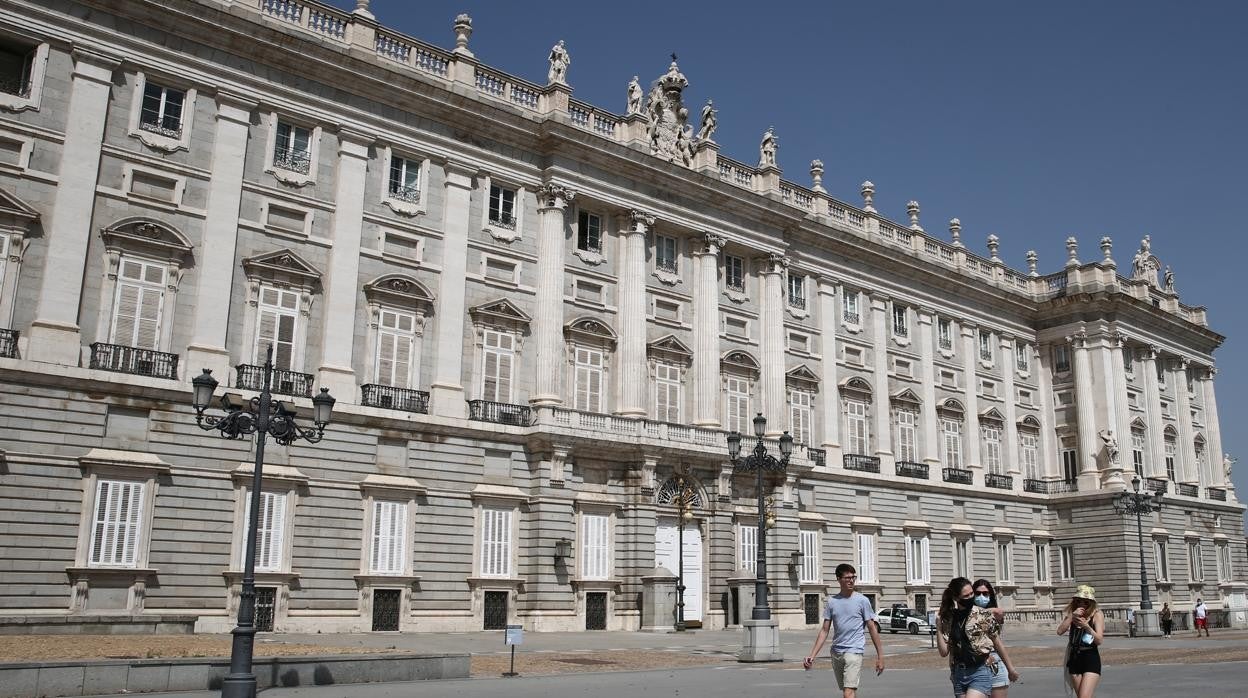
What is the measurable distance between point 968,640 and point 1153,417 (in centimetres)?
5305

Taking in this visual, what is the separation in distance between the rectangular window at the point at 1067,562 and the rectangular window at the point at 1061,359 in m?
9.10

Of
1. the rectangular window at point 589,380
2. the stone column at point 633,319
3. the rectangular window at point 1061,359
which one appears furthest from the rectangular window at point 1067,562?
the rectangular window at point 589,380

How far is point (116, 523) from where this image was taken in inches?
997

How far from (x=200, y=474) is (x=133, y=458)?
5.55ft

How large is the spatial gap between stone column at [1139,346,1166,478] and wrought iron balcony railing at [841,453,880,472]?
19.3 meters

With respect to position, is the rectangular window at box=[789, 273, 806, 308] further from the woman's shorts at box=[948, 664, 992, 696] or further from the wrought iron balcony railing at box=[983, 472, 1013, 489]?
the woman's shorts at box=[948, 664, 992, 696]

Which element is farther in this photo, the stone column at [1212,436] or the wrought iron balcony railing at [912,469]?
the stone column at [1212,436]

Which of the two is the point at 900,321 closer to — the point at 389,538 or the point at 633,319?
the point at 633,319

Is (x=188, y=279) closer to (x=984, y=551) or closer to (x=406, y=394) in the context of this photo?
(x=406, y=394)

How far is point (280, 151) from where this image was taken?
99.0ft

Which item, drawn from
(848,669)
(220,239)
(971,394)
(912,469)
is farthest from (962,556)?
(848,669)

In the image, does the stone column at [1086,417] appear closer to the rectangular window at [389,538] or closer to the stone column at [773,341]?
the stone column at [773,341]

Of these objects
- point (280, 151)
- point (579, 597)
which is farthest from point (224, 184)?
point (579, 597)

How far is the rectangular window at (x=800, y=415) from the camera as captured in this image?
139ft
